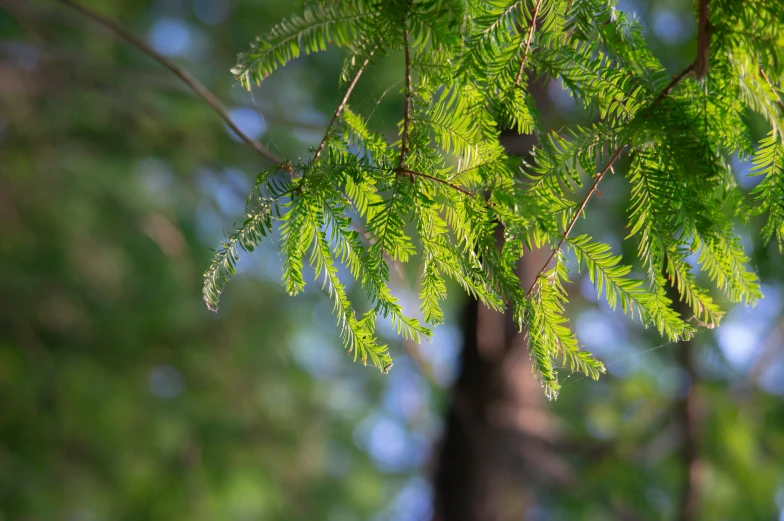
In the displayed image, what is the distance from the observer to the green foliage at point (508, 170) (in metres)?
0.73

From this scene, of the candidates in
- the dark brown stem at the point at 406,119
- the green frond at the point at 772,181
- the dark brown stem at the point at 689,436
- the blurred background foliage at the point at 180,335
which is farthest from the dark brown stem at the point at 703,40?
the dark brown stem at the point at 689,436

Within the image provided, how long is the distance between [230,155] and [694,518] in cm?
287

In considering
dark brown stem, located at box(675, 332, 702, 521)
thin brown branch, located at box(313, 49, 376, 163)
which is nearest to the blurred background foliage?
dark brown stem, located at box(675, 332, 702, 521)

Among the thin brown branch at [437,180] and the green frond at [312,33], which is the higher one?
the green frond at [312,33]

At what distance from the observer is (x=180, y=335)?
14.7 ft

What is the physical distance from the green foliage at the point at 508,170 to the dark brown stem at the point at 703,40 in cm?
4

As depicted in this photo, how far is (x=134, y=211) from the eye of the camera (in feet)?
13.4

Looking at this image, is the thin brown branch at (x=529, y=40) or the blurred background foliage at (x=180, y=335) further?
the blurred background foliage at (x=180, y=335)

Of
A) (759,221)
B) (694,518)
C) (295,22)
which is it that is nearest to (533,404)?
(694,518)

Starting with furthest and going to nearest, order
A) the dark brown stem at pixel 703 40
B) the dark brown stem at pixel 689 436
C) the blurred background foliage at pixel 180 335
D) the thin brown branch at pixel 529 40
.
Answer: the blurred background foliage at pixel 180 335, the dark brown stem at pixel 689 436, the thin brown branch at pixel 529 40, the dark brown stem at pixel 703 40

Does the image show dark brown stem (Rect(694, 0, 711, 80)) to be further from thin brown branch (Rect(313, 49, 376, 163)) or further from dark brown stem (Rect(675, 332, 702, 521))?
dark brown stem (Rect(675, 332, 702, 521))

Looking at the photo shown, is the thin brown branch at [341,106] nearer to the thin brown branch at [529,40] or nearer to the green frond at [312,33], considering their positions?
the green frond at [312,33]

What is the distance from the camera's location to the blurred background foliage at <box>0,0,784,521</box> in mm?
3188

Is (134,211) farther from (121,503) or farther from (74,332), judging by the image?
(121,503)
